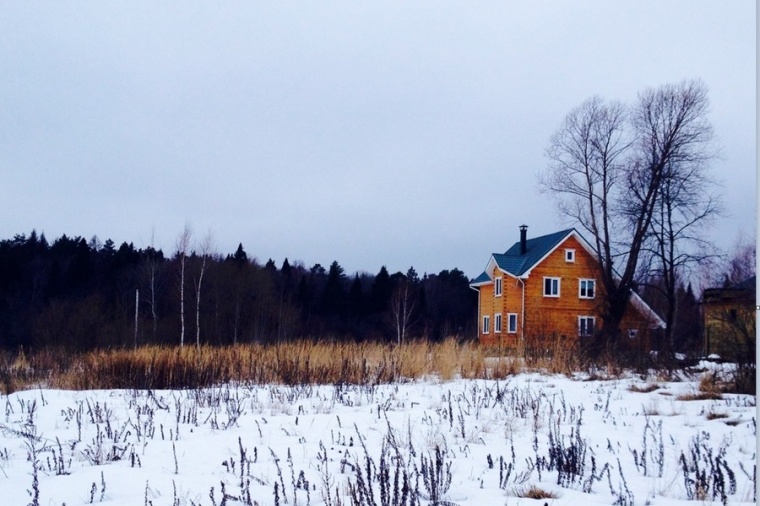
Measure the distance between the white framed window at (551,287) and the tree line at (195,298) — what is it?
206 inches

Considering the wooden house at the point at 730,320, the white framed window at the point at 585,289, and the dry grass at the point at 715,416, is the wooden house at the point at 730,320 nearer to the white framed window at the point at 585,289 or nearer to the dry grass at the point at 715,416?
the dry grass at the point at 715,416

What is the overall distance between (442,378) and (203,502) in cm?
719

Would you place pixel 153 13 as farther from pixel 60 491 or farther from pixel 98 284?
pixel 98 284

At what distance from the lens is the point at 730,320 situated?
7.27 m

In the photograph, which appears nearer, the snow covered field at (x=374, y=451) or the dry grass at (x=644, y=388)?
the snow covered field at (x=374, y=451)

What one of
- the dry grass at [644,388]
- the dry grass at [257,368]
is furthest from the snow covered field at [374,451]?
the dry grass at [257,368]

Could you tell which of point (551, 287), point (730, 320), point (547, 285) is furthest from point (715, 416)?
point (551, 287)

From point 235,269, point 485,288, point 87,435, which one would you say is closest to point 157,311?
point 235,269

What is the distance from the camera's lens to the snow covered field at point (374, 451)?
358 cm

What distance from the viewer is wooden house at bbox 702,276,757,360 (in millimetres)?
6469

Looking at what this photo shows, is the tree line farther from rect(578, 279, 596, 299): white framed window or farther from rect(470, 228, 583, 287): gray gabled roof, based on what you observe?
rect(578, 279, 596, 299): white framed window

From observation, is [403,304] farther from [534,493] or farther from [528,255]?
[534,493]

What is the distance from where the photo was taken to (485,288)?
35.5m

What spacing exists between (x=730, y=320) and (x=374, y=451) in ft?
15.4
